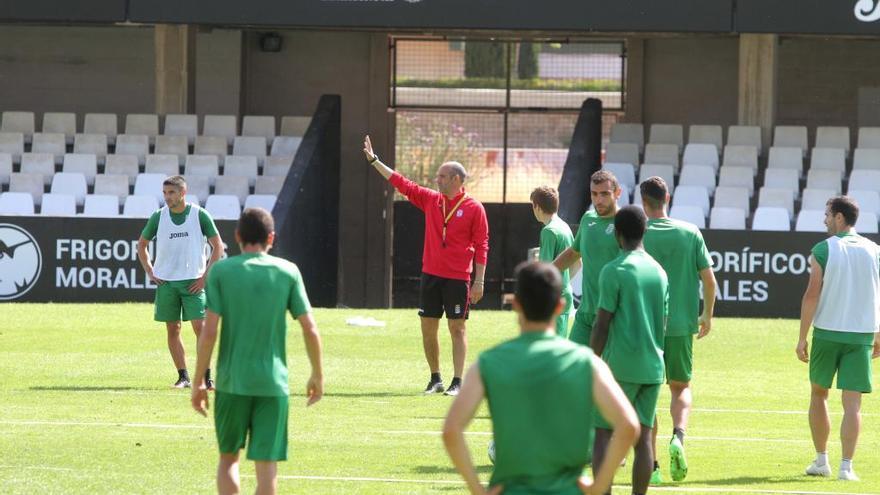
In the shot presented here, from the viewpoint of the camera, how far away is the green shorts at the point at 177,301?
1409 cm

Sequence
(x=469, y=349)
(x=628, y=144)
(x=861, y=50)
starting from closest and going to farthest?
(x=469, y=349)
(x=628, y=144)
(x=861, y=50)

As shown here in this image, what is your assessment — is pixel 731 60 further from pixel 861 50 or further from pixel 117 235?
pixel 117 235

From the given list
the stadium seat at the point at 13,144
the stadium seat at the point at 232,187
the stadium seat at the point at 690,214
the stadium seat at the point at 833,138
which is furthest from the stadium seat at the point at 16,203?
the stadium seat at the point at 833,138

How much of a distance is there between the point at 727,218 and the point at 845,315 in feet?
44.5

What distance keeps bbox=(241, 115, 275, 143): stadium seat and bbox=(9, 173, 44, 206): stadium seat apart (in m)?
3.81

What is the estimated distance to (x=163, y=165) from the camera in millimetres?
25734

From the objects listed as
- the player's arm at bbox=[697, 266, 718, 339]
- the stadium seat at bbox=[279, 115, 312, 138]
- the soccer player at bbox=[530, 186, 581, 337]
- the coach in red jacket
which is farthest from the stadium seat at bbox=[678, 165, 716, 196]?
the player's arm at bbox=[697, 266, 718, 339]

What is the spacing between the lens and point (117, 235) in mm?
23047

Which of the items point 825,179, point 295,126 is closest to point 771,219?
point 825,179

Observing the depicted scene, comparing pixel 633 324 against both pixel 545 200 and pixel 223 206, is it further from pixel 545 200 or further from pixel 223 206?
pixel 223 206

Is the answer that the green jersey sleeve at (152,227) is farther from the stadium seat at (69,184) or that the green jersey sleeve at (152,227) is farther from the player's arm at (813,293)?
the stadium seat at (69,184)

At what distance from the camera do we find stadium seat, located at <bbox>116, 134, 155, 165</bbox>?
26422 millimetres

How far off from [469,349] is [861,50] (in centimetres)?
1297

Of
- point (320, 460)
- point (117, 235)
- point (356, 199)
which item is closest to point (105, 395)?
point (320, 460)
